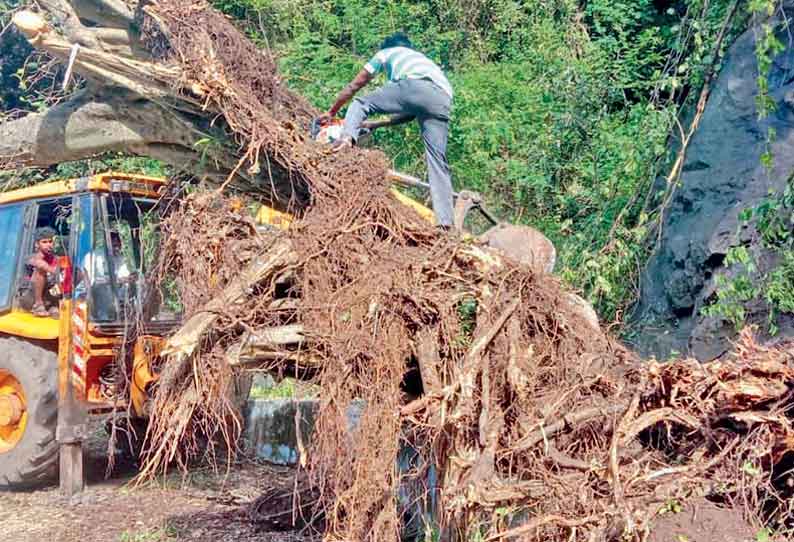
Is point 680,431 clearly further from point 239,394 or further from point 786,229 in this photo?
point 239,394

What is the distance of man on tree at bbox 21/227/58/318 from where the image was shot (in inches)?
331

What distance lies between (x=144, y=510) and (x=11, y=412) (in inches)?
66.8

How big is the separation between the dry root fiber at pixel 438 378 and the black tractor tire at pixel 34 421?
10.3 ft

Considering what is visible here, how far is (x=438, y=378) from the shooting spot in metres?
5.04

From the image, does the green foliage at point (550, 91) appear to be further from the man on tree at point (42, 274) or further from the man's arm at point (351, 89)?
the man's arm at point (351, 89)

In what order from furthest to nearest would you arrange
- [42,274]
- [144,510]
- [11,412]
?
[42,274] → [11,412] → [144,510]

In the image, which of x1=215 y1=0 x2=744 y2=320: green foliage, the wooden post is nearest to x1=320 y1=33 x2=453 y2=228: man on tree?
x1=215 y1=0 x2=744 y2=320: green foliage

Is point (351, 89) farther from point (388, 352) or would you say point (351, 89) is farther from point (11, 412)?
point (11, 412)

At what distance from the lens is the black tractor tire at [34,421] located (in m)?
8.00

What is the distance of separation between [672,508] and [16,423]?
19.6 ft

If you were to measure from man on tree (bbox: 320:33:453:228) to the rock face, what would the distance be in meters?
2.36

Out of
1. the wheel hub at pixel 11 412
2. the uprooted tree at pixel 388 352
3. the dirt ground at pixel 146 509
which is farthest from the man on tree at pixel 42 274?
the uprooted tree at pixel 388 352

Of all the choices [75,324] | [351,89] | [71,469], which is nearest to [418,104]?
[351,89]

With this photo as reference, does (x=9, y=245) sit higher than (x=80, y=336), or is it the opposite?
A: (x=9, y=245)
